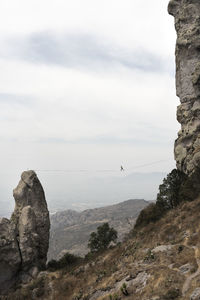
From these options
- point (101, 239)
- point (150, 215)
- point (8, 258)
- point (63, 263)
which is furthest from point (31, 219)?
point (150, 215)

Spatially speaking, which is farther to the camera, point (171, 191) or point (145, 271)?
point (171, 191)

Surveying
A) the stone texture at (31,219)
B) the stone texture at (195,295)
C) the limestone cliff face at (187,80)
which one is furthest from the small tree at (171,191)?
the stone texture at (195,295)

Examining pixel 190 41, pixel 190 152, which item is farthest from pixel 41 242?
pixel 190 41

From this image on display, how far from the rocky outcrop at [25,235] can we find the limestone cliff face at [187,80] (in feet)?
116

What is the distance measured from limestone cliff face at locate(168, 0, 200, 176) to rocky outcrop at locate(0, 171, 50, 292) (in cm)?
3523

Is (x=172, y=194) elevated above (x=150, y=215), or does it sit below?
above

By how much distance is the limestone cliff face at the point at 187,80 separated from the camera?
67.9m

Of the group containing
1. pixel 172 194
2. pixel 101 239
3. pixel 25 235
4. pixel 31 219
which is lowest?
pixel 101 239

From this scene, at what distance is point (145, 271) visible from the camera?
29.9 meters

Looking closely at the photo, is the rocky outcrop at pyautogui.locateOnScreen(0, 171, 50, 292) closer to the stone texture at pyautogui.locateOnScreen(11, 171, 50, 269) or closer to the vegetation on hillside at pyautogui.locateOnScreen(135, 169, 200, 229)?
the stone texture at pyautogui.locateOnScreen(11, 171, 50, 269)

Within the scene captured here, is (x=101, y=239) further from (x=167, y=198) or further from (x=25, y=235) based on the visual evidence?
(x=25, y=235)

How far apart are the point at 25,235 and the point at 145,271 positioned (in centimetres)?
2512

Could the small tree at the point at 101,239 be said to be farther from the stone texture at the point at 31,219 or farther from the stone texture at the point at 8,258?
the stone texture at the point at 8,258

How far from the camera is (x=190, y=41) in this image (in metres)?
71.8
